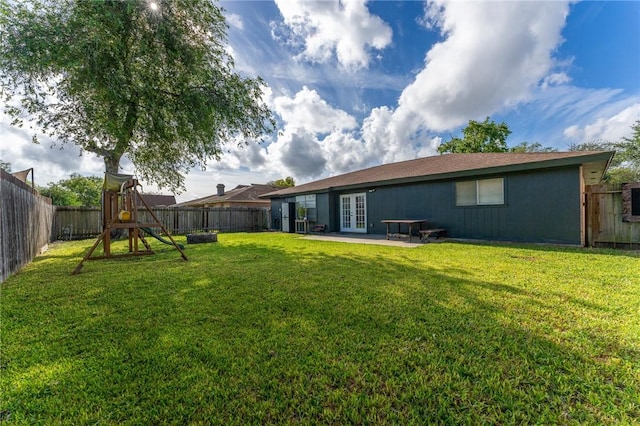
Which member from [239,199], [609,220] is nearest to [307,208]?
[239,199]

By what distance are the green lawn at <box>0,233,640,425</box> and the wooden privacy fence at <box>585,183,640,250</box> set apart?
3.71 m

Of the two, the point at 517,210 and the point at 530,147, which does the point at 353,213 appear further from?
the point at 530,147

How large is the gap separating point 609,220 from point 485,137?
20000mm

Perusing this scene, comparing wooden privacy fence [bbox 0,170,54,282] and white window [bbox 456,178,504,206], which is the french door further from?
wooden privacy fence [bbox 0,170,54,282]

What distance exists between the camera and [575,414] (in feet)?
4.81

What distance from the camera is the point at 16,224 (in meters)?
5.06

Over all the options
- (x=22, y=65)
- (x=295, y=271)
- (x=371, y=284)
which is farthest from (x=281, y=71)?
(x=371, y=284)

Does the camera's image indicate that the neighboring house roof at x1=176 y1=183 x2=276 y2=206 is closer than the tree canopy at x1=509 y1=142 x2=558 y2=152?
Yes

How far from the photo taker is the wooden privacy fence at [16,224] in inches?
171

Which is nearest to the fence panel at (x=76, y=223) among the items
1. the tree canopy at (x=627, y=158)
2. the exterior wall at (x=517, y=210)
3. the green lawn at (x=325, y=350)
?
the green lawn at (x=325, y=350)

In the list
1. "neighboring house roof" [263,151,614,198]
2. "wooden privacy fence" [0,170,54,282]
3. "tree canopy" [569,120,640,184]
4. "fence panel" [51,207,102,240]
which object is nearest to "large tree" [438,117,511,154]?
"tree canopy" [569,120,640,184]

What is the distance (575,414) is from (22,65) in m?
12.1

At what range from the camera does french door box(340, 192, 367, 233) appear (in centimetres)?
1230

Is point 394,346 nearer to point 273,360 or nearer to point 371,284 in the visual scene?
point 273,360
